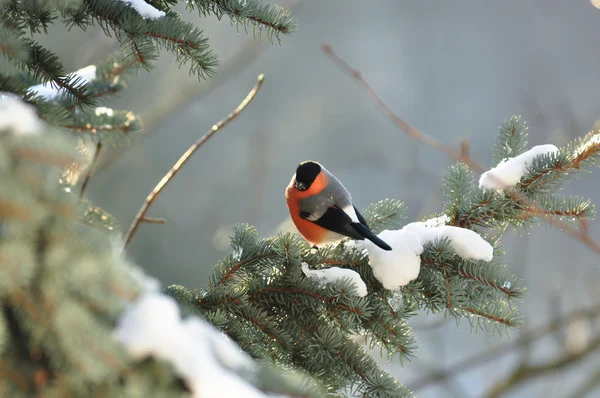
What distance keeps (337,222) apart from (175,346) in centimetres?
74

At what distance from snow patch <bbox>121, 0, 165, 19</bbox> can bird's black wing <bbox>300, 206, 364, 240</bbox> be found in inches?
18.5

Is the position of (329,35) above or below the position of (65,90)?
above

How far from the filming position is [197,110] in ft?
13.7

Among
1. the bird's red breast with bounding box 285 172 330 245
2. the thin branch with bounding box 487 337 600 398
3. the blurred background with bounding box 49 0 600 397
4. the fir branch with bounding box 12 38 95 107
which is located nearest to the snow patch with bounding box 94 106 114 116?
the fir branch with bounding box 12 38 95 107

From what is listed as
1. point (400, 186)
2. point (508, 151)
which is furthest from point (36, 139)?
point (400, 186)

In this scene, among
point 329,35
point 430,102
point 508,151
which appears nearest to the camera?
point 508,151

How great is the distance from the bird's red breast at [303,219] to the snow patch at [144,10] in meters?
0.57

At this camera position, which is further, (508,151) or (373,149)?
(373,149)

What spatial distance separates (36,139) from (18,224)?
0.05 meters

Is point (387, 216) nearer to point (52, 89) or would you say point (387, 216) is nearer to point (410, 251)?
point (410, 251)

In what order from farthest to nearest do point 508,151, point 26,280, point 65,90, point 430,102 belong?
point 430,102 → point 508,151 → point 65,90 → point 26,280

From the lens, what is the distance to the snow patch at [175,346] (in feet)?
0.88

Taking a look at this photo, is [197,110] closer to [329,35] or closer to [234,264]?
[329,35]

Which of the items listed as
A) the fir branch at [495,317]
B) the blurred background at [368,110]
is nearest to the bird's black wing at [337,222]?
the fir branch at [495,317]
